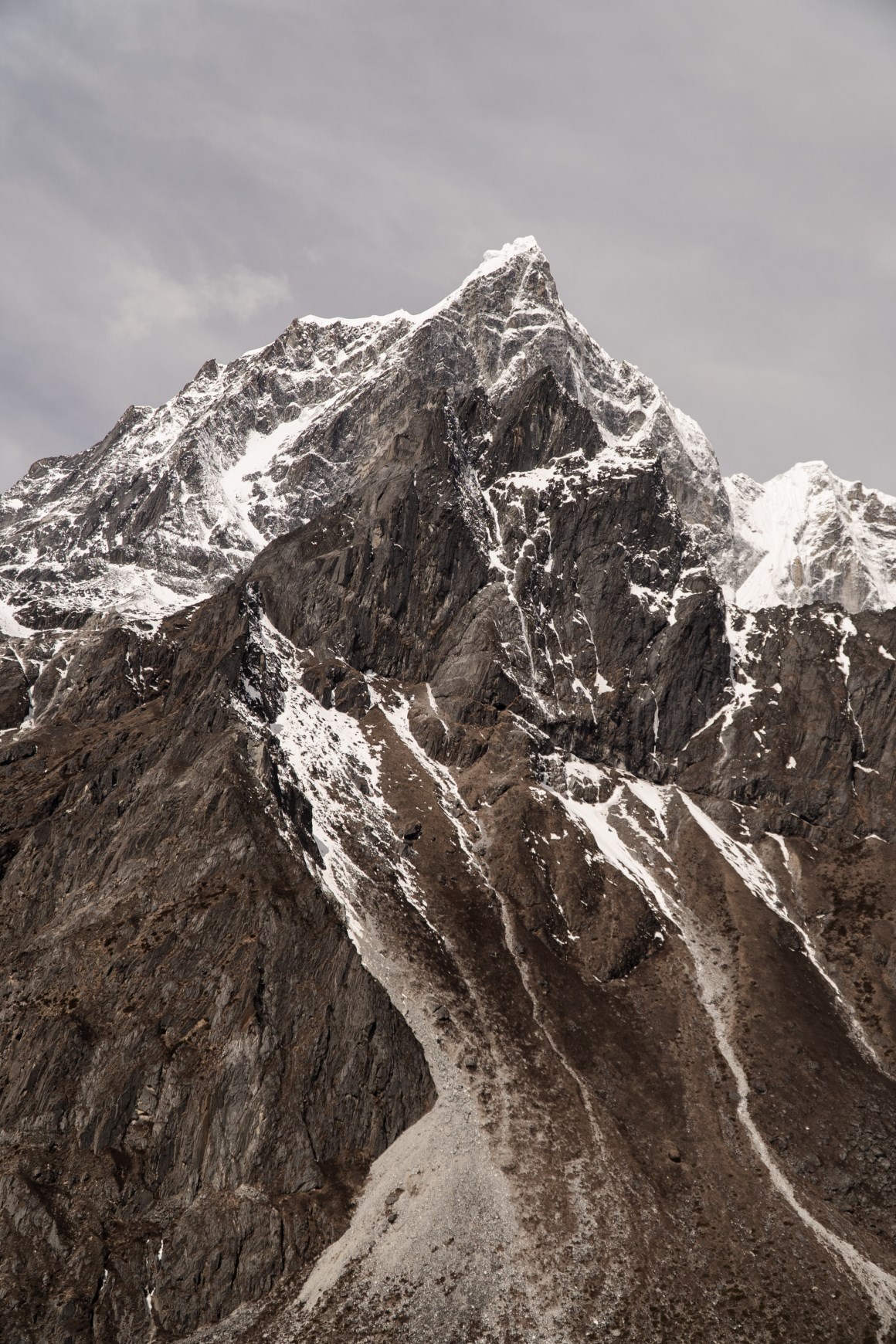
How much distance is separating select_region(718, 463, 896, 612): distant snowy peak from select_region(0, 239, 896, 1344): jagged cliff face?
123 feet

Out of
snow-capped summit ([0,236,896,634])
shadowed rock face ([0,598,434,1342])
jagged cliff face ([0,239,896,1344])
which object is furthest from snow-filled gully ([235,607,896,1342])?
snow-capped summit ([0,236,896,634])

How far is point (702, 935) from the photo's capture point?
88.9 m

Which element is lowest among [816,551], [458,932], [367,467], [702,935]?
[458,932]

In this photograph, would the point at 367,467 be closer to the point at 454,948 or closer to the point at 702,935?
the point at 702,935

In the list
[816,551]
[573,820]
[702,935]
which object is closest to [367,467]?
[816,551]

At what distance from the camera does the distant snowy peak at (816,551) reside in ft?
553

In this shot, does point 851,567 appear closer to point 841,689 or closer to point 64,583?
point 841,689

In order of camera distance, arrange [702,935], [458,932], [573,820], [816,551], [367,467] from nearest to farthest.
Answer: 1. [458,932]
2. [702,935]
3. [573,820]
4. [816,551]
5. [367,467]

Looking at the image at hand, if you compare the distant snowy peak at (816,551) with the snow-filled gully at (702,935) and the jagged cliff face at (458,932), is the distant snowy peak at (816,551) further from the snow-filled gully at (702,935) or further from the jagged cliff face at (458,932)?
the snow-filled gully at (702,935)

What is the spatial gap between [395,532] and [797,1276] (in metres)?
101

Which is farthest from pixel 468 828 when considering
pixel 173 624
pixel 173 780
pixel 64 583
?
pixel 64 583

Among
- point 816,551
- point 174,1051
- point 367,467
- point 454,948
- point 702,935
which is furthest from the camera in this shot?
point 367,467

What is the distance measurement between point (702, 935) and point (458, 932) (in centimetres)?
2857

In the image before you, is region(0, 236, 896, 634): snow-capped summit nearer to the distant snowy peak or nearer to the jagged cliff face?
the distant snowy peak
